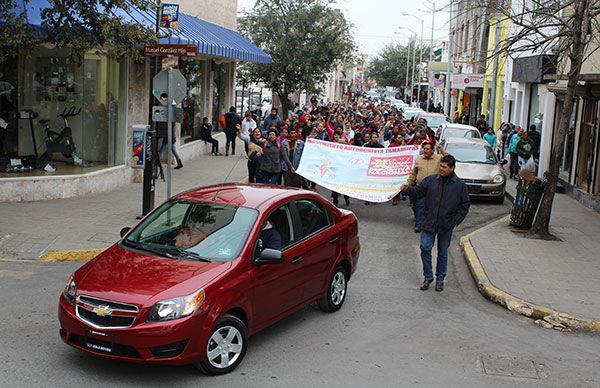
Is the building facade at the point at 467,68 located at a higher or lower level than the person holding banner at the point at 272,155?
higher

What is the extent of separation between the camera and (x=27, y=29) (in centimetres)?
1238

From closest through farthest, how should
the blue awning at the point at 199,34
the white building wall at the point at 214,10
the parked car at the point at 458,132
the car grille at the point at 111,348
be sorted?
the car grille at the point at 111,348 < the blue awning at the point at 199,34 < the white building wall at the point at 214,10 < the parked car at the point at 458,132

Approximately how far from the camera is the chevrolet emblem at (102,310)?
6191 millimetres

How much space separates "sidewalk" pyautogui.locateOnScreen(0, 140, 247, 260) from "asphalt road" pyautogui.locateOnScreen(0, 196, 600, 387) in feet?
2.92

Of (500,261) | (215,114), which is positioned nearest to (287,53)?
(215,114)

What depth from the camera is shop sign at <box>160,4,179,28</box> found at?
14.6 meters

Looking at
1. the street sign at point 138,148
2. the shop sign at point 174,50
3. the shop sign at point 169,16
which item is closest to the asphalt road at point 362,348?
the street sign at point 138,148

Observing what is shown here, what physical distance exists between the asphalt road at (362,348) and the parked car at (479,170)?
26.0ft

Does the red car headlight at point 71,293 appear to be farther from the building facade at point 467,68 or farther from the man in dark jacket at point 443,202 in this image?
the building facade at point 467,68

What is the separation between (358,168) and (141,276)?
32.7 ft

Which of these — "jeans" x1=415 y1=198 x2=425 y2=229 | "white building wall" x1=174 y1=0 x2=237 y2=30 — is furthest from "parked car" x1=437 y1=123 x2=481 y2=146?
"jeans" x1=415 y1=198 x2=425 y2=229

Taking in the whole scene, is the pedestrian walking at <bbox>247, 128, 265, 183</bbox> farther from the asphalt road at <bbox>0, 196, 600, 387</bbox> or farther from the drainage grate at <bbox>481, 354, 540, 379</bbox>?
the drainage grate at <bbox>481, 354, 540, 379</bbox>

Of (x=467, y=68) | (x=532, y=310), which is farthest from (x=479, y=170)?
(x=467, y=68)

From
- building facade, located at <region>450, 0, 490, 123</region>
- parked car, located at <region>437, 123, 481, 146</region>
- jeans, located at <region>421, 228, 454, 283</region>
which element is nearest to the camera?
jeans, located at <region>421, 228, 454, 283</region>
